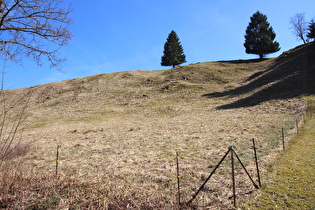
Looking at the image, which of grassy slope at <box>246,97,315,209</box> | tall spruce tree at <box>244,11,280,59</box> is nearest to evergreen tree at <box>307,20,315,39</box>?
tall spruce tree at <box>244,11,280,59</box>

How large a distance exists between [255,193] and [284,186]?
121 centimetres

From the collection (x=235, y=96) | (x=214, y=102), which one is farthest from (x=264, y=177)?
(x=235, y=96)

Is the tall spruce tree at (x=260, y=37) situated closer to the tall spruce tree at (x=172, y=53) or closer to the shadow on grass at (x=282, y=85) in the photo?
the shadow on grass at (x=282, y=85)

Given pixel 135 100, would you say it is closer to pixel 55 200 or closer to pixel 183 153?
pixel 183 153

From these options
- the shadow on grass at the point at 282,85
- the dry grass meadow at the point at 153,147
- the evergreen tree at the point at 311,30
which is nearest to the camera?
the dry grass meadow at the point at 153,147

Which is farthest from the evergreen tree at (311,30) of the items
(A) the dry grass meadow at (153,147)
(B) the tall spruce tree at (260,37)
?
(A) the dry grass meadow at (153,147)

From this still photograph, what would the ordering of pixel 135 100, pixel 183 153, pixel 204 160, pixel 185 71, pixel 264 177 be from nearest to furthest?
pixel 264 177 < pixel 204 160 < pixel 183 153 < pixel 135 100 < pixel 185 71

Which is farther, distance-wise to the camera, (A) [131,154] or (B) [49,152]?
(B) [49,152]

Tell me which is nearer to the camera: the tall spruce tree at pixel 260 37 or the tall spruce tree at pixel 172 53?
the tall spruce tree at pixel 260 37

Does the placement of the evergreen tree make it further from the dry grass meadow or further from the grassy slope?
the grassy slope

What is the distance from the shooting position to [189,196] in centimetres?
641

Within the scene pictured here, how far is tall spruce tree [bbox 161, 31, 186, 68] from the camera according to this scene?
72.0 meters

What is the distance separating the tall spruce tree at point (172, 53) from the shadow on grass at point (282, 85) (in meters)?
35.3

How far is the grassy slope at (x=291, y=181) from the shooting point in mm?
5824
